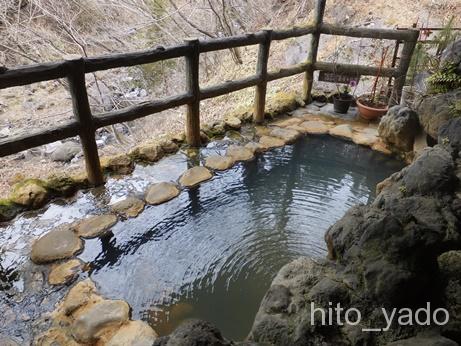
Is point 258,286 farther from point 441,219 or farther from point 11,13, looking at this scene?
point 11,13

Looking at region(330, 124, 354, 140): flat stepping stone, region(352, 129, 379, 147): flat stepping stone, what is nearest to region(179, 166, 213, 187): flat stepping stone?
region(330, 124, 354, 140): flat stepping stone

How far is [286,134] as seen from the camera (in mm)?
4918

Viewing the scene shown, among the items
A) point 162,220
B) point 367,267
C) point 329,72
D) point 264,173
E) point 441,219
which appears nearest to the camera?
point 367,267

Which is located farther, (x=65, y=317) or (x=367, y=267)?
(x=65, y=317)

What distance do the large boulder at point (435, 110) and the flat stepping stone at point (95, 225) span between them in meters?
3.23

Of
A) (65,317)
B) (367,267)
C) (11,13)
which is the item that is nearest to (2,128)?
(11,13)

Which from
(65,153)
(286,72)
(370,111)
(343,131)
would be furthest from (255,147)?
(65,153)

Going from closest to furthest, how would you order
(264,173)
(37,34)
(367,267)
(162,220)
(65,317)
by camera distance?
1. (367,267)
2. (65,317)
3. (162,220)
4. (264,173)
5. (37,34)

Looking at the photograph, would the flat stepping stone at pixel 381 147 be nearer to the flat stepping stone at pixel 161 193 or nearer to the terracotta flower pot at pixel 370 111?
the terracotta flower pot at pixel 370 111

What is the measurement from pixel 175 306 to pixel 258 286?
61 cm

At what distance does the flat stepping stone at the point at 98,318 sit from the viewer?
2.30 m

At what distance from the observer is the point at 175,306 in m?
2.52

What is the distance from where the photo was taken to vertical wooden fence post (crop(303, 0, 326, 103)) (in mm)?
5305

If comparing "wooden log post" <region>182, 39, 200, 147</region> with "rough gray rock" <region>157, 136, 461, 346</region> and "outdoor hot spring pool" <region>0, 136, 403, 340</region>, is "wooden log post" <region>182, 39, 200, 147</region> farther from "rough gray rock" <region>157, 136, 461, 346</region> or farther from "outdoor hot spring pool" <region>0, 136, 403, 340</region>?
"rough gray rock" <region>157, 136, 461, 346</region>
